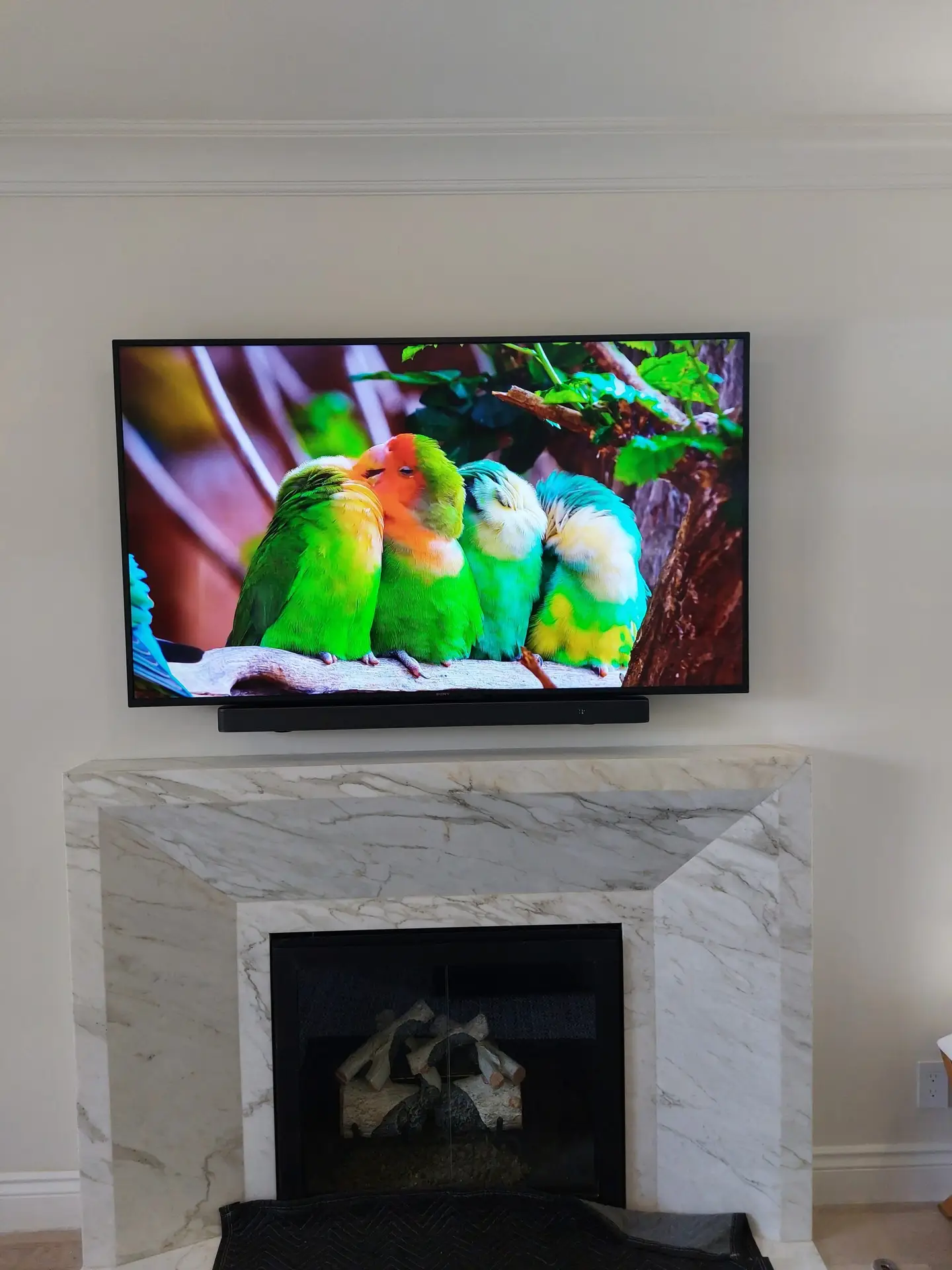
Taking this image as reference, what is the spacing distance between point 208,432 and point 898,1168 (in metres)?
2.44

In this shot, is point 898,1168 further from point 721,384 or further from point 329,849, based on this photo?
point 721,384

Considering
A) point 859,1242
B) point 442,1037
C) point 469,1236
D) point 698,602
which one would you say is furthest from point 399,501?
point 859,1242

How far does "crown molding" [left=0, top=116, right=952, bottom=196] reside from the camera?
6.87 ft

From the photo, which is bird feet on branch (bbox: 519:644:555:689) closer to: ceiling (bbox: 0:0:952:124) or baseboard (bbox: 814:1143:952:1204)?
ceiling (bbox: 0:0:952:124)

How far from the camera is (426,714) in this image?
208cm

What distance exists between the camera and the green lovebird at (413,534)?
209 cm

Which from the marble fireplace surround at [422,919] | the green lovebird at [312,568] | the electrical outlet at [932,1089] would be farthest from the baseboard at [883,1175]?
the green lovebird at [312,568]

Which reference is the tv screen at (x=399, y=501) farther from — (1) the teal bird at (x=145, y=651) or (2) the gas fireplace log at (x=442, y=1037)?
(2) the gas fireplace log at (x=442, y=1037)

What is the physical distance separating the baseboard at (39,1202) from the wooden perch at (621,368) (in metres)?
2.31

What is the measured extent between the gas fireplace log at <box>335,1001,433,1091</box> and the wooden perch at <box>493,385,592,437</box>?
1388 millimetres

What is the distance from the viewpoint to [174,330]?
7.11ft

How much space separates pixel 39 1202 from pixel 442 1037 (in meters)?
1.07

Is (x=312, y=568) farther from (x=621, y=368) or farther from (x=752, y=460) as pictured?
(x=752, y=460)

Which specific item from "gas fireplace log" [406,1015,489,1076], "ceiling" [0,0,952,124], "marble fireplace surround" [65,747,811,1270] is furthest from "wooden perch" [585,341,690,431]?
"gas fireplace log" [406,1015,489,1076]
